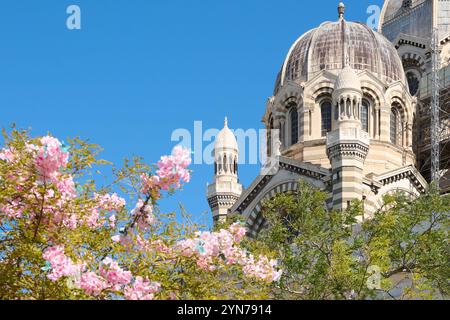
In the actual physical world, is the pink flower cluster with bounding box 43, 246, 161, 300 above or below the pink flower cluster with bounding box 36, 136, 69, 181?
below

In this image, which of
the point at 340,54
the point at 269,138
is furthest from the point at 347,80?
the point at 269,138

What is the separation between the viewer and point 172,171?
40.5 feet

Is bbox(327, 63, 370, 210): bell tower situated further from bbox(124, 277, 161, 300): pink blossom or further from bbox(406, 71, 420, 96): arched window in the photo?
A: bbox(124, 277, 161, 300): pink blossom

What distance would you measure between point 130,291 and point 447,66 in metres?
34.9

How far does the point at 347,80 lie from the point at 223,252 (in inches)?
974

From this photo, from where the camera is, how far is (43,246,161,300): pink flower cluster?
11.7 metres

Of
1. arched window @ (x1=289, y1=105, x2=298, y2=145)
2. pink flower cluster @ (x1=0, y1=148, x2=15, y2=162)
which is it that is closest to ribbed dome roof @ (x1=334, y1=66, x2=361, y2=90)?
arched window @ (x1=289, y1=105, x2=298, y2=145)

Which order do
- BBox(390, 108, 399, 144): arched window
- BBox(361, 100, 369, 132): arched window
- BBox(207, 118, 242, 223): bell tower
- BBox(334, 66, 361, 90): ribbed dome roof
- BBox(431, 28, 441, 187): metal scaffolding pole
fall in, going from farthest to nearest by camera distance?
BBox(207, 118, 242, 223): bell tower
BBox(390, 108, 399, 144): arched window
BBox(361, 100, 369, 132): arched window
BBox(431, 28, 441, 187): metal scaffolding pole
BBox(334, 66, 361, 90): ribbed dome roof

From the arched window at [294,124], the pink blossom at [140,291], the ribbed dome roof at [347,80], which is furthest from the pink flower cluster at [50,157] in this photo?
the arched window at [294,124]

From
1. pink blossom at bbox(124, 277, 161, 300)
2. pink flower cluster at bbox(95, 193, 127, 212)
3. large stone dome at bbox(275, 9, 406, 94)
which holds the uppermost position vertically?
large stone dome at bbox(275, 9, 406, 94)

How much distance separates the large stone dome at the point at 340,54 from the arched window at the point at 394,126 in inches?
56.3

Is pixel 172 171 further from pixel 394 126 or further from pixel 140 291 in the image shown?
pixel 394 126

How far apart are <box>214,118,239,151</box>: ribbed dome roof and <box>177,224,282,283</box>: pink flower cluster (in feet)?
93.8
